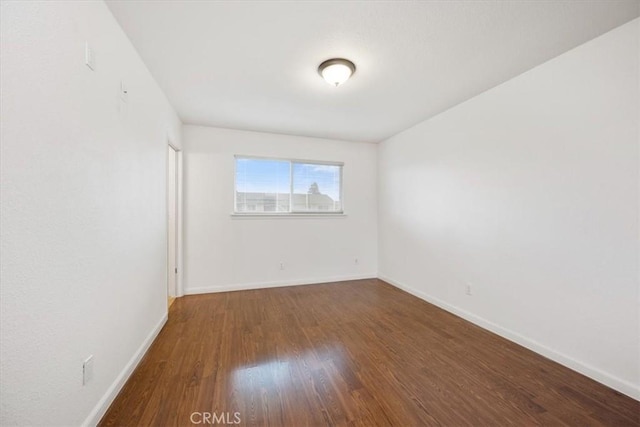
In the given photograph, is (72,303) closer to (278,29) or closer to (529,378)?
(278,29)

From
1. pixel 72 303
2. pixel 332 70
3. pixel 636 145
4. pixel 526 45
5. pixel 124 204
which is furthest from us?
pixel 332 70

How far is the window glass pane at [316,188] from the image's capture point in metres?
4.31

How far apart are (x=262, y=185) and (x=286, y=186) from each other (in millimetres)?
398

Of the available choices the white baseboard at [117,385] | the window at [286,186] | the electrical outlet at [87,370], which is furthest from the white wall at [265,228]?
the electrical outlet at [87,370]

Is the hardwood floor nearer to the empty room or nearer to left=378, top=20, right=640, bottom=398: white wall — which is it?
the empty room

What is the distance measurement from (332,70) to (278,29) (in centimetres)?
56

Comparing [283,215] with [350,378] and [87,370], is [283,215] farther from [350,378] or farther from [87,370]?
[87,370]

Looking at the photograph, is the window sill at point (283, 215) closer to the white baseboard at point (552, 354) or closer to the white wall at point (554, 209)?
the white wall at point (554, 209)

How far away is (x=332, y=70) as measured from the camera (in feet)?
7.05

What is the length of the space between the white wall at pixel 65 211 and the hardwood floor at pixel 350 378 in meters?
0.42

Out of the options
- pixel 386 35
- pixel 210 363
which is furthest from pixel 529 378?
pixel 386 35

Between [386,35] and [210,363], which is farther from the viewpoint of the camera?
[210,363]

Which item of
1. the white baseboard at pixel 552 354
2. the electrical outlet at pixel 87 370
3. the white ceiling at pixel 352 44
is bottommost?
the white baseboard at pixel 552 354

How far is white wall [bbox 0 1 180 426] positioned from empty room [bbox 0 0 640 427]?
0.01 meters
